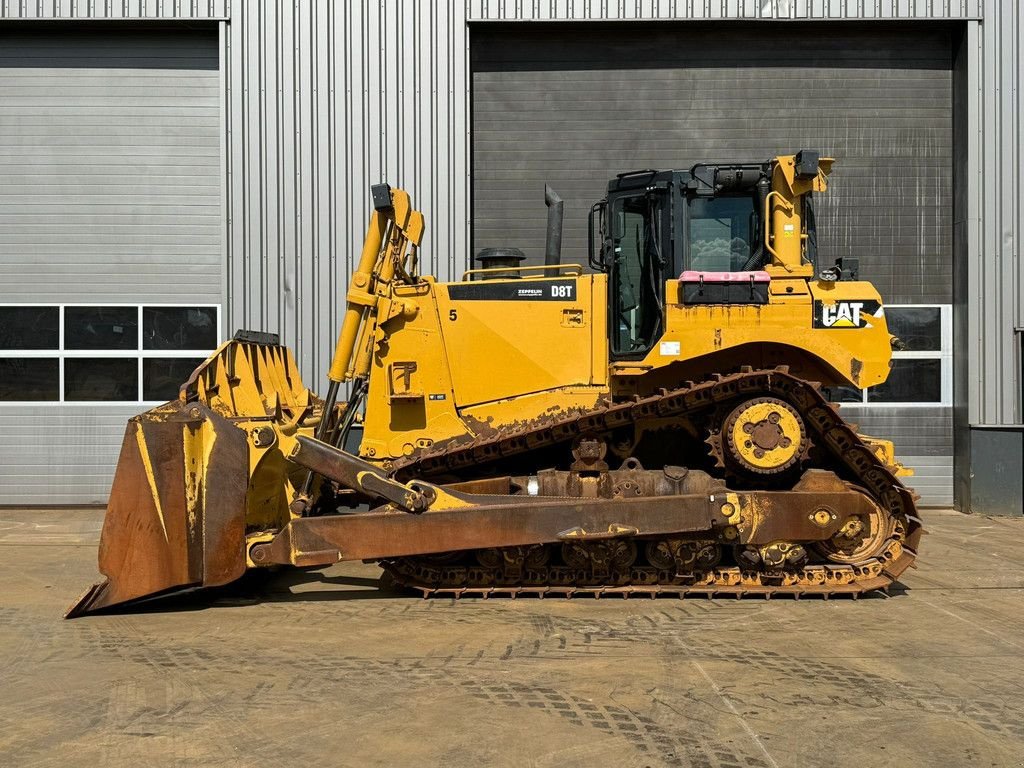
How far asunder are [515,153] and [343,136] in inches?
87.5

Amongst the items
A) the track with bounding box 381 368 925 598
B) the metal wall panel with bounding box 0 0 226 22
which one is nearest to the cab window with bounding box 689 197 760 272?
the track with bounding box 381 368 925 598

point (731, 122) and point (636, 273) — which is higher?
point (731, 122)

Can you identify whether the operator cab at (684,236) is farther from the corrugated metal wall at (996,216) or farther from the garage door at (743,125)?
the corrugated metal wall at (996,216)

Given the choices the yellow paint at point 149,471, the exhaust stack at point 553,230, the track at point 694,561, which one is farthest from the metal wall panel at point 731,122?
the yellow paint at point 149,471

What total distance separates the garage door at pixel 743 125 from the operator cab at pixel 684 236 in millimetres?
4195

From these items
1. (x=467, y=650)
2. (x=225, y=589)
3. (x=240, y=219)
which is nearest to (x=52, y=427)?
(x=240, y=219)

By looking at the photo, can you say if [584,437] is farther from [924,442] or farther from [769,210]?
[924,442]

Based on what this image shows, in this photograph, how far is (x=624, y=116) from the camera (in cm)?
1121

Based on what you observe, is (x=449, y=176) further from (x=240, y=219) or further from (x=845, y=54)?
(x=845, y=54)

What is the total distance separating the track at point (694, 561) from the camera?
630cm

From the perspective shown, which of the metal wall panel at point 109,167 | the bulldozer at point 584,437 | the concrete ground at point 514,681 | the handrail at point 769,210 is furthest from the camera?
the metal wall panel at point 109,167

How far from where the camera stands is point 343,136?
35.0 feet

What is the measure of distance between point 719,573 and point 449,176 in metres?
6.26

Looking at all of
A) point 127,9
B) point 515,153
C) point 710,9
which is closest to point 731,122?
point 710,9
